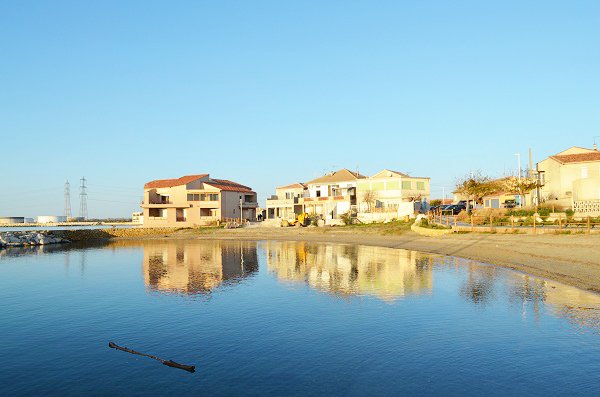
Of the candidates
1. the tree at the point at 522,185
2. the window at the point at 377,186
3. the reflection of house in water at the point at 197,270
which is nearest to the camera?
the reflection of house in water at the point at 197,270

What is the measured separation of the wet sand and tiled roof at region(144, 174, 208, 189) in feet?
159

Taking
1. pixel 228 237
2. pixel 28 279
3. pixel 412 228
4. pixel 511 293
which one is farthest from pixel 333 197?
pixel 511 293

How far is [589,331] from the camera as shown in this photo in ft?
55.0

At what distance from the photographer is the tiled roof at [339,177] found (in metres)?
97.0

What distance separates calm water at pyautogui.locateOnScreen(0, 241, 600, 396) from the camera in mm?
12992

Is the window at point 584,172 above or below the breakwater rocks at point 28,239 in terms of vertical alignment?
above

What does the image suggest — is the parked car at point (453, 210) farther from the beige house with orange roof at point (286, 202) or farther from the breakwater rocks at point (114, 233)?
the breakwater rocks at point (114, 233)

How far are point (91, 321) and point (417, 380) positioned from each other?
1518 cm

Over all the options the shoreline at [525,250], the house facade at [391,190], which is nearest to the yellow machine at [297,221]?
the house facade at [391,190]

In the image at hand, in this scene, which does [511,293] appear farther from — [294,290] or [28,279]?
[28,279]

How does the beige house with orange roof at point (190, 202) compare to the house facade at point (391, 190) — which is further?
the beige house with orange roof at point (190, 202)

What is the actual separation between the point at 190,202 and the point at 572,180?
68.0 metres

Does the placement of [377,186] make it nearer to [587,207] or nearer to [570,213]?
[570,213]

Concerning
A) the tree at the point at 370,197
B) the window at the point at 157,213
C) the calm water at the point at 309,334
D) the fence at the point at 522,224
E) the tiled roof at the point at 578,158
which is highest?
the tiled roof at the point at 578,158
